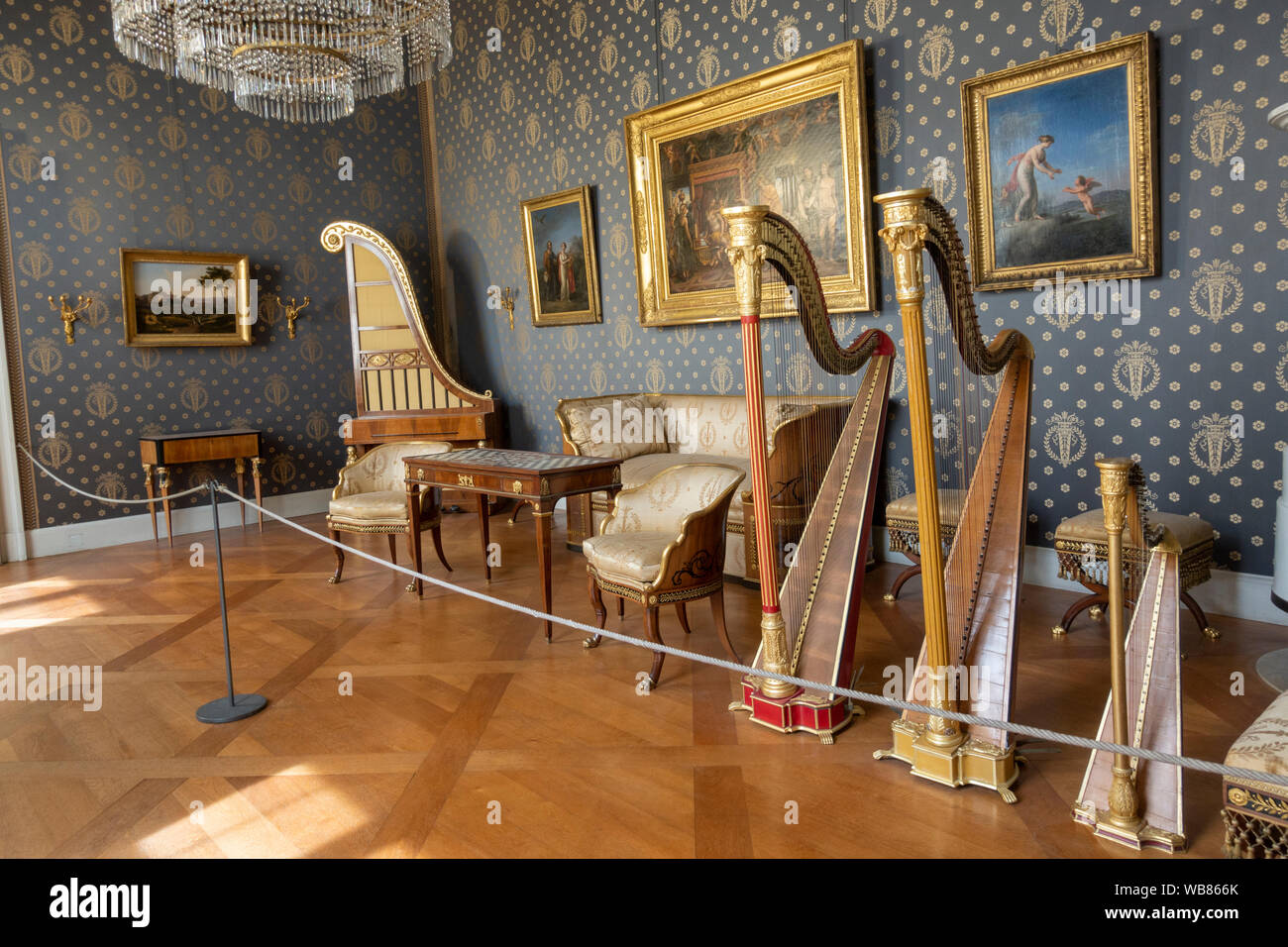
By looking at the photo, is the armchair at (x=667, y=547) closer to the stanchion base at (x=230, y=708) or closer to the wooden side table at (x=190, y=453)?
the stanchion base at (x=230, y=708)

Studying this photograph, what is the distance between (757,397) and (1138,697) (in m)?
1.38

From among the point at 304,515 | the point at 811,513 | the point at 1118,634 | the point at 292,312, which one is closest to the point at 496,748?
the point at 811,513

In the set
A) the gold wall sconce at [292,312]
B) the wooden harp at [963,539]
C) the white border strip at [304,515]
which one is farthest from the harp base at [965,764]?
the gold wall sconce at [292,312]

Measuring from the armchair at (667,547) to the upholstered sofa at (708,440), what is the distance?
28.5 inches

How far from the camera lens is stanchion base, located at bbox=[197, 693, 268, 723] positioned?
3.54 m

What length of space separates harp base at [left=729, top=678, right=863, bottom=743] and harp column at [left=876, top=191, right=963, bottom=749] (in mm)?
614

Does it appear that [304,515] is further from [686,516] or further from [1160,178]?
[1160,178]

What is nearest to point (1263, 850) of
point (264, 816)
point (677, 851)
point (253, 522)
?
point (677, 851)

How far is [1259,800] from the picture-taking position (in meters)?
1.93

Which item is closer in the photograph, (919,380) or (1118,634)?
(1118,634)

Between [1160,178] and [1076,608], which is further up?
[1160,178]

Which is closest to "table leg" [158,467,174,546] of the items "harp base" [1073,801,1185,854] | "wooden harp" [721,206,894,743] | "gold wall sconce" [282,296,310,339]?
"gold wall sconce" [282,296,310,339]

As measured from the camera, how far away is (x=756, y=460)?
112 inches

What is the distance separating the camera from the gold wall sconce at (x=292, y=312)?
27.4 ft
